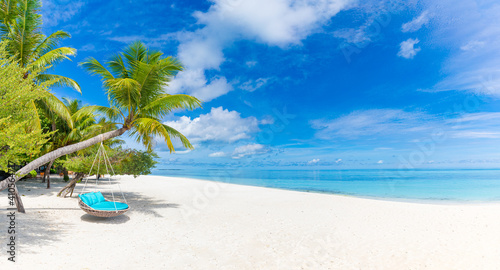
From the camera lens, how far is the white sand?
4676 millimetres

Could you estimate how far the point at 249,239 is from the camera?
615 cm

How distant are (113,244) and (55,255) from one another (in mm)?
1088

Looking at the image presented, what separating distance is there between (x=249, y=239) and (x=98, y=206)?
4.61 m

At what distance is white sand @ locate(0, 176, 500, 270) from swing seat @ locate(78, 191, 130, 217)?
387 mm

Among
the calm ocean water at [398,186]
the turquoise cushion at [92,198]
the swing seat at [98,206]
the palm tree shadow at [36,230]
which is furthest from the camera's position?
the calm ocean water at [398,186]

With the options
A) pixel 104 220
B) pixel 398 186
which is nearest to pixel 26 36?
pixel 104 220

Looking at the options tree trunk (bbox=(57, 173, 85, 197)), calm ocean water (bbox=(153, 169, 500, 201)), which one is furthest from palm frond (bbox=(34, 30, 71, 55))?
calm ocean water (bbox=(153, 169, 500, 201))

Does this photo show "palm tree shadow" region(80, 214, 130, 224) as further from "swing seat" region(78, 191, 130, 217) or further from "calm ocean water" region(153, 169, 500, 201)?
"calm ocean water" region(153, 169, 500, 201)

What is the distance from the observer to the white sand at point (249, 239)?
15.3 ft

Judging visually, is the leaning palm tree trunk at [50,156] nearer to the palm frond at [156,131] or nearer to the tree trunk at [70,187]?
the palm frond at [156,131]

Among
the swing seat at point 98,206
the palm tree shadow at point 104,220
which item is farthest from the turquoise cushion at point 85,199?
the palm tree shadow at point 104,220

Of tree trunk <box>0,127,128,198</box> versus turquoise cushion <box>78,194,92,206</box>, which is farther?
turquoise cushion <box>78,194,92,206</box>

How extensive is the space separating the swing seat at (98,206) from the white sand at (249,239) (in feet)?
1.27

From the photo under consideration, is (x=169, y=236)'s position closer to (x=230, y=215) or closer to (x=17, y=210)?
(x=230, y=215)
